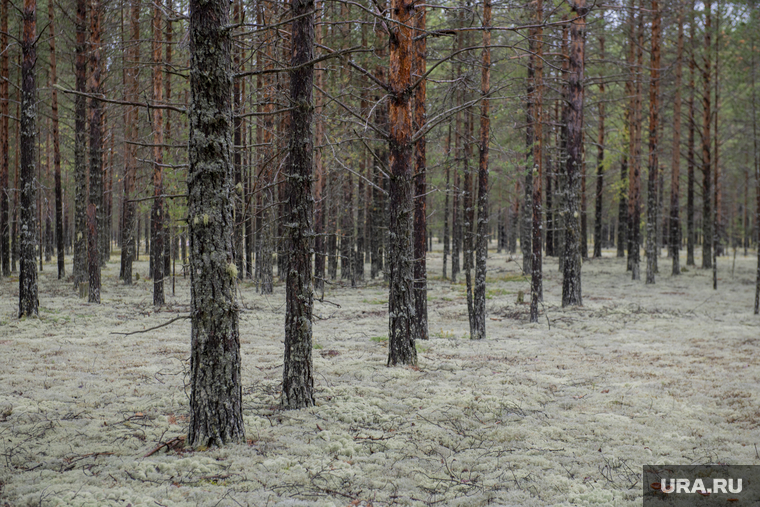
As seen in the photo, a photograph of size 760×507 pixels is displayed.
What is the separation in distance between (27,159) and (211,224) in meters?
9.14

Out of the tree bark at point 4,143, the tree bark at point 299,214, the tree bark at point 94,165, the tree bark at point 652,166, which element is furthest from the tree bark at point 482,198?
the tree bark at point 4,143

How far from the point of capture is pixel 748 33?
19375 mm

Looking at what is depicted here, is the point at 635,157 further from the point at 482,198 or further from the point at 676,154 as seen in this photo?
the point at 482,198

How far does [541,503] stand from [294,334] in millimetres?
3212

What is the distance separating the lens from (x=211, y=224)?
473 centimetres

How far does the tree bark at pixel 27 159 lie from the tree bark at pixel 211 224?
869cm

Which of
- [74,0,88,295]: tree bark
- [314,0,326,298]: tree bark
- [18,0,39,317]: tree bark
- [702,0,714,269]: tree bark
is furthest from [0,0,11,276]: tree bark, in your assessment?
[702,0,714,269]: tree bark

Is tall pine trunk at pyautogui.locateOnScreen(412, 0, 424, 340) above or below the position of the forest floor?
above

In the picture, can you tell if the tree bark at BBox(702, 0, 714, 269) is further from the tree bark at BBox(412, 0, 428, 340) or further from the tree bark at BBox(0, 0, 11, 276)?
the tree bark at BBox(0, 0, 11, 276)

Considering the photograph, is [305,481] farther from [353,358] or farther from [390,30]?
[390,30]

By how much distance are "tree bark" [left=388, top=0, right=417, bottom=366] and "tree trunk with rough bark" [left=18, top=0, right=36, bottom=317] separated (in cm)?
820

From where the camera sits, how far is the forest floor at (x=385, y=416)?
4.32 m

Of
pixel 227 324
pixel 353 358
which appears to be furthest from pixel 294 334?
pixel 353 358

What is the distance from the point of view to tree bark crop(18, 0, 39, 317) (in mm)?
11203
